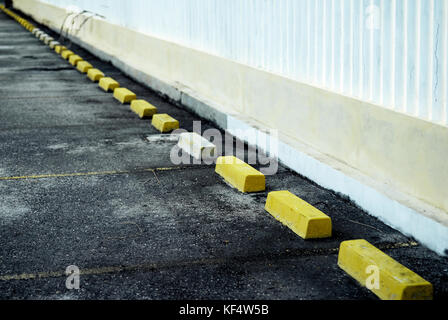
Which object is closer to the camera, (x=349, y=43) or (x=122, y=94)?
(x=349, y=43)

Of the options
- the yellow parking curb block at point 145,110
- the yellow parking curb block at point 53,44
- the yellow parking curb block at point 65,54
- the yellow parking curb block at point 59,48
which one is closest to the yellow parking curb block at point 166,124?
the yellow parking curb block at point 145,110

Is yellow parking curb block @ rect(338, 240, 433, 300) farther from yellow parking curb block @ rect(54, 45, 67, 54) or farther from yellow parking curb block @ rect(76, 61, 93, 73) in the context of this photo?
yellow parking curb block @ rect(54, 45, 67, 54)

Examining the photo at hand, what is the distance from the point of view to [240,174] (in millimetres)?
5832

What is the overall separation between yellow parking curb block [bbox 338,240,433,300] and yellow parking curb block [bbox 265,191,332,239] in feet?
1.43

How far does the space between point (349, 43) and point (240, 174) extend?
1471mm

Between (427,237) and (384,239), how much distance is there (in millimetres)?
314

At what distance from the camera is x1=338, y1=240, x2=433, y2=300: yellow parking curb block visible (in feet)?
11.8

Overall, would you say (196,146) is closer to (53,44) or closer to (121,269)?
(121,269)

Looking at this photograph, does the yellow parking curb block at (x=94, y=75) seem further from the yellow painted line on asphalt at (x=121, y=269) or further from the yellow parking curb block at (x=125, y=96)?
the yellow painted line on asphalt at (x=121, y=269)

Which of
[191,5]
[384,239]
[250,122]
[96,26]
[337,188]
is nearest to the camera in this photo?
[384,239]

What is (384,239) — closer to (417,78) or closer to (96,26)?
(417,78)

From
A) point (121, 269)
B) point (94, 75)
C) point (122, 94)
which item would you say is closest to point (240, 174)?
point (121, 269)

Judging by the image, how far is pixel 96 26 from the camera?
54.5 feet
